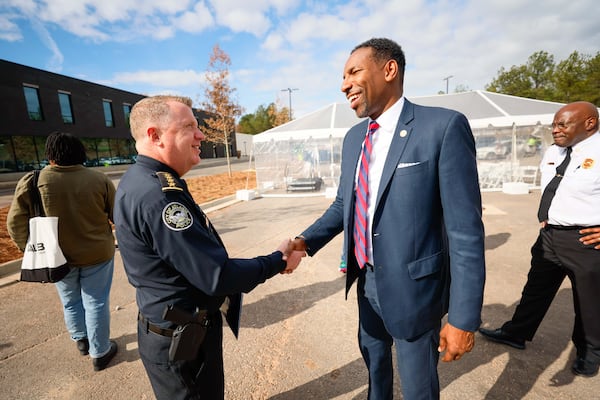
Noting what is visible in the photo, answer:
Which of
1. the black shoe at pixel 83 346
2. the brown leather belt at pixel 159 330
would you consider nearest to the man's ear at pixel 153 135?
the brown leather belt at pixel 159 330

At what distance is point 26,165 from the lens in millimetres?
21562

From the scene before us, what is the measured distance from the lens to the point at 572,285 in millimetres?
2426

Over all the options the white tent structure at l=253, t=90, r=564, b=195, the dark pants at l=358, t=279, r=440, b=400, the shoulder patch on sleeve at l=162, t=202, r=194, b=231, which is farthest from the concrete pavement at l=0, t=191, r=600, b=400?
the white tent structure at l=253, t=90, r=564, b=195

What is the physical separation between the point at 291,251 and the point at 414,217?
83 centimetres

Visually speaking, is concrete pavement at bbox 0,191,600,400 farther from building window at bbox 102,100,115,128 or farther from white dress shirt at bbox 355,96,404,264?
building window at bbox 102,100,115,128

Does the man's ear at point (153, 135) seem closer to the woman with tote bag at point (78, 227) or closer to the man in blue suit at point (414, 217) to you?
the man in blue suit at point (414, 217)

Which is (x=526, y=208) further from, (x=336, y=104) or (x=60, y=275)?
(x=60, y=275)

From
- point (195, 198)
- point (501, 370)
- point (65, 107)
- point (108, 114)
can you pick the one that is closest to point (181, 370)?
point (501, 370)

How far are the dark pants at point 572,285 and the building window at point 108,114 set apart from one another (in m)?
35.0

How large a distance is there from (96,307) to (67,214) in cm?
91

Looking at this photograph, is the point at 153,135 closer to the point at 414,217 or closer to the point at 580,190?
the point at 414,217

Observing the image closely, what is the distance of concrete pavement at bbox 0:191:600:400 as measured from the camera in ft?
7.69

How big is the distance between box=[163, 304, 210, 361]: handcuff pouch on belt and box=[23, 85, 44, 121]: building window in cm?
2997

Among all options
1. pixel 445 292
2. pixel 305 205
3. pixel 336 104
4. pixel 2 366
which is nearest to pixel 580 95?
pixel 336 104
